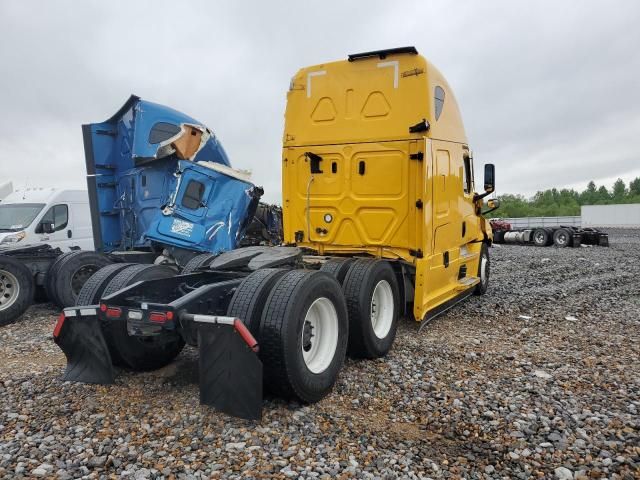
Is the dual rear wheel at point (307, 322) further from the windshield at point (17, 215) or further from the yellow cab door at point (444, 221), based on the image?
the windshield at point (17, 215)

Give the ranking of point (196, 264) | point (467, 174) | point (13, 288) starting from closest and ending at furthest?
point (196, 264), point (13, 288), point (467, 174)

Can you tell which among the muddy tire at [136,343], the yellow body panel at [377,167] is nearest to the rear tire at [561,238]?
the yellow body panel at [377,167]

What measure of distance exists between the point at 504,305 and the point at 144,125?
24.2 ft

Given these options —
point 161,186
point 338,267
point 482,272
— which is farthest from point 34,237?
point 482,272

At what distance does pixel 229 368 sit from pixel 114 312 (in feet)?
3.80

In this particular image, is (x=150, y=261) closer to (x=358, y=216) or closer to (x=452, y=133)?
(x=358, y=216)

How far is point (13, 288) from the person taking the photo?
7383 millimetres

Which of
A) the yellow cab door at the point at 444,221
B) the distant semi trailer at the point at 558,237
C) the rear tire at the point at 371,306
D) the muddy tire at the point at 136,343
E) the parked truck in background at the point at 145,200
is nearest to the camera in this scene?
the muddy tire at the point at 136,343

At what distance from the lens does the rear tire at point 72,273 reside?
7621mm

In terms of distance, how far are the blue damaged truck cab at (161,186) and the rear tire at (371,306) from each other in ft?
15.6

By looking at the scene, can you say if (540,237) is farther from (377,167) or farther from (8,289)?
(8,289)

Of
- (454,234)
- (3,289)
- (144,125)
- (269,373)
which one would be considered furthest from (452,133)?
(3,289)

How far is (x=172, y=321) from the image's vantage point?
11.8 ft

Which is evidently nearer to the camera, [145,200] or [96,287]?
[96,287]
